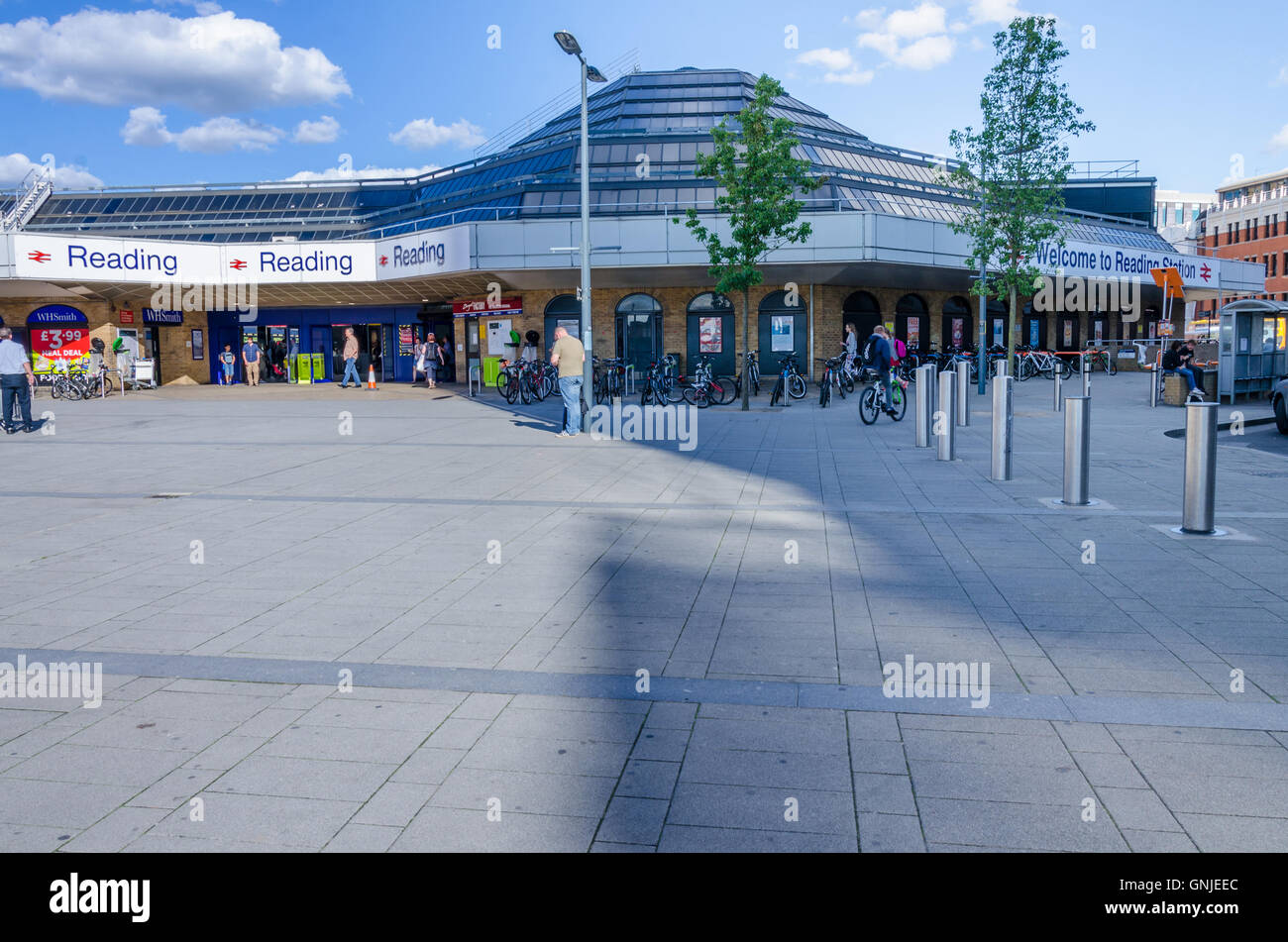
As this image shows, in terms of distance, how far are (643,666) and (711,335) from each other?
26.6m

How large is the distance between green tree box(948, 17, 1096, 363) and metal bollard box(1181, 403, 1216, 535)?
14428 mm

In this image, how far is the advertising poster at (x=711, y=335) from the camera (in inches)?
1210

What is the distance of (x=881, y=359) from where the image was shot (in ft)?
59.1

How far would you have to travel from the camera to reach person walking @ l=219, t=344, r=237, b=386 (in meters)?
36.1

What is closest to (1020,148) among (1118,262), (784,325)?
(784,325)

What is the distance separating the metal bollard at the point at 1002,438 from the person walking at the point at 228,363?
103 feet

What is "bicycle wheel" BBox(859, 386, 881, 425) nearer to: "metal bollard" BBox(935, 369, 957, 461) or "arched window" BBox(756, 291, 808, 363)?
"metal bollard" BBox(935, 369, 957, 461)

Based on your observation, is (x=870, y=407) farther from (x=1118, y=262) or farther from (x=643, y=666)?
(x=1118, y=262)

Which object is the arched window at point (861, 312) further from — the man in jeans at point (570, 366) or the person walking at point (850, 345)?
the man in jeans at point (570, 366)

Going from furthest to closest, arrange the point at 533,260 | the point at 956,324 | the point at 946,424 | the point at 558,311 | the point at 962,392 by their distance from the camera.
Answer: the point at 956,324, the point at 558,311, the point at 533,260, the point at 962,392, the point at 946,424

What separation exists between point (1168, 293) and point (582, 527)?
19751 mm

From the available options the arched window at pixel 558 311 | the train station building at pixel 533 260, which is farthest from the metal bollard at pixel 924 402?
the arched window at pixel 558 311

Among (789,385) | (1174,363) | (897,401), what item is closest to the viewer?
(897,401)

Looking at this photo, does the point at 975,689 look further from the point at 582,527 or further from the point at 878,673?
the point at 582,527
